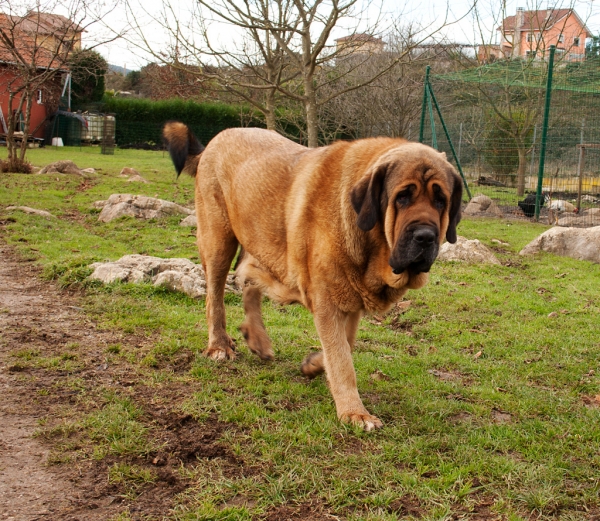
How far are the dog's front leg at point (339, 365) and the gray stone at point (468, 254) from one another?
6.08 m

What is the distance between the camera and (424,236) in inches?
143

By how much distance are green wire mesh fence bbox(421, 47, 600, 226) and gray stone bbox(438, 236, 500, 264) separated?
5750 millimetres

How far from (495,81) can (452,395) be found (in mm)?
13625

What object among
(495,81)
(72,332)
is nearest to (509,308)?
(72,332)

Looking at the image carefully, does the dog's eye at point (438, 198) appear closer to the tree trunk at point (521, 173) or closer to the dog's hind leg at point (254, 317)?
the dog's hind leg at point (254, 317)

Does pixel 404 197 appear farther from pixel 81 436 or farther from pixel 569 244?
pixel 569 244

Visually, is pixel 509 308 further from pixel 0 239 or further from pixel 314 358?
pixel 0 239

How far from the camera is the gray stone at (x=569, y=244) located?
10789mm

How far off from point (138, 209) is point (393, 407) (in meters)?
9.62

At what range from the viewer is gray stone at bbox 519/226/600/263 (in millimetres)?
10789

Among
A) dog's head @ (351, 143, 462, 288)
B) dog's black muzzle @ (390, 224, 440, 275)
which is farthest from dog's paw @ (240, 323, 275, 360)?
dog's black muzzle @ (390, 224, 440, 275)

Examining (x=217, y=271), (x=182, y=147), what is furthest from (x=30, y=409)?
(x=182, y=147)

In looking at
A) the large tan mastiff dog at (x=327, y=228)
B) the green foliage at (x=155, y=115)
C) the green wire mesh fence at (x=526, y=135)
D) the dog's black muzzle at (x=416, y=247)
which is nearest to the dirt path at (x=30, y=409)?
the large tan mastiff dog at (x=327, y=228)

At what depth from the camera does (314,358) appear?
4.77m
